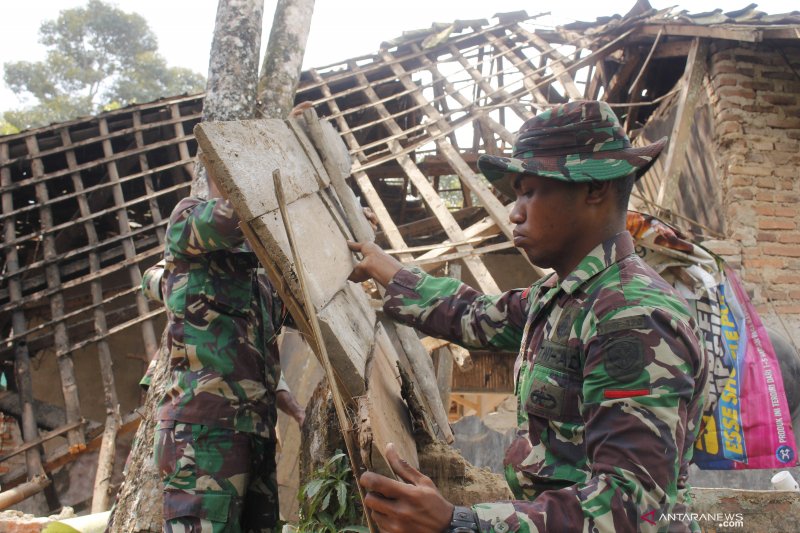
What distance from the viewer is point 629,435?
1182 millimetres

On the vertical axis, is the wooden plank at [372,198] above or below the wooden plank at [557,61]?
below

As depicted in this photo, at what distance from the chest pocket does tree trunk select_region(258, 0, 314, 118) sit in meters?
3.13

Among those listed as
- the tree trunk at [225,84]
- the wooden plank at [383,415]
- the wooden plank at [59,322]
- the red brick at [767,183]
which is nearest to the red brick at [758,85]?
the red brick at [767,183]

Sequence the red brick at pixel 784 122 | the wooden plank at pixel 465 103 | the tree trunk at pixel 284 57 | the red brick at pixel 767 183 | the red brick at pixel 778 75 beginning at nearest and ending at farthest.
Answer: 1. the tree trunk at pixel 284 57
2. the red brick at pixel 767 183
3. the red brick at pixel 784 122
4. the red brick at pixel 778 75
5. the wooden plank at pixel 465 103

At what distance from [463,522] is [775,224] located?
17.9ft

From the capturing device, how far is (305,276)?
1.55 m

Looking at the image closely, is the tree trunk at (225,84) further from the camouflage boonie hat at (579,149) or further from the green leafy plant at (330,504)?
the camouflage boonie hat at (579,149)

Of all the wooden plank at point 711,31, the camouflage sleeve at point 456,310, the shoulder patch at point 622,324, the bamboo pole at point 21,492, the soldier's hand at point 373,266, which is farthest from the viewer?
the wooden plank at point 711,31

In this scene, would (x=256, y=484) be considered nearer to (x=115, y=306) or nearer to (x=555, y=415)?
(x=555, y=415)

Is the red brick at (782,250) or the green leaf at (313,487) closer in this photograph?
the green leaf at (313,487)

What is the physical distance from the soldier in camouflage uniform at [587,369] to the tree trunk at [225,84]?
2.03m

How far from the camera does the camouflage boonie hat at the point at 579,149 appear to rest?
59.0 inches

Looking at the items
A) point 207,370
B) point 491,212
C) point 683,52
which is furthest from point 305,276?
point 683,52

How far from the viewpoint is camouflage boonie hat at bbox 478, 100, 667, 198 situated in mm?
1498
